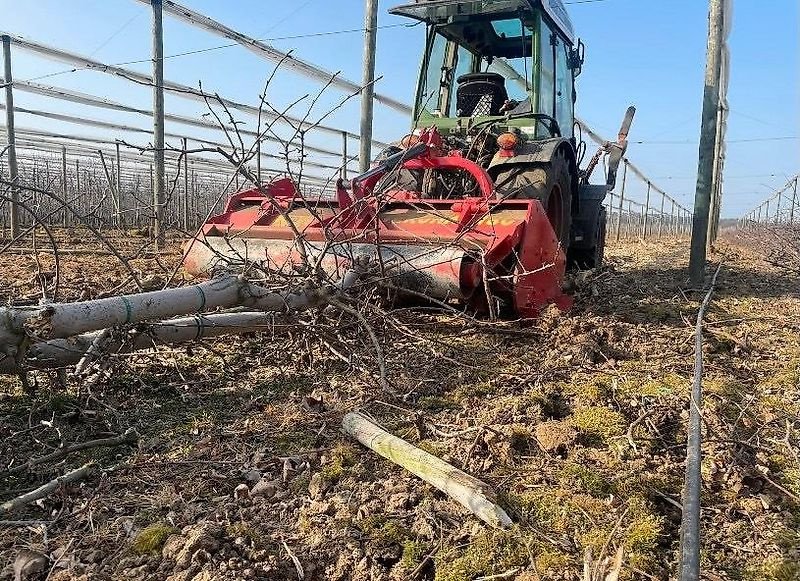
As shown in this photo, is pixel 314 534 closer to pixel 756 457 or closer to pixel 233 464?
pixel 233 464

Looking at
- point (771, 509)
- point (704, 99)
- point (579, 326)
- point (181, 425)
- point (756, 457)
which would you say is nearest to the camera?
point (771, 509)

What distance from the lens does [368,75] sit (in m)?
8.47

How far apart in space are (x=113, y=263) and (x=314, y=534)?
6.44 meters

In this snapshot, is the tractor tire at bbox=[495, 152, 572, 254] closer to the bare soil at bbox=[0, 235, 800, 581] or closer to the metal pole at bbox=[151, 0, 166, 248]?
the bare soil at bbox=[0, 235, 800, 581]

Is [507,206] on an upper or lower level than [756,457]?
upper

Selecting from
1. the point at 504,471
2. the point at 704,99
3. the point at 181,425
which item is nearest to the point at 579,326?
the point at 504,471

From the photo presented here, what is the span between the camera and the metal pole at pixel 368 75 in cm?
831

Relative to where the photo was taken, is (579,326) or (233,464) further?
(579,326)

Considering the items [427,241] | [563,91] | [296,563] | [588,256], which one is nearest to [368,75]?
[563,91]

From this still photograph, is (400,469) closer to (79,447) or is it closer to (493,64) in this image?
(79,447)

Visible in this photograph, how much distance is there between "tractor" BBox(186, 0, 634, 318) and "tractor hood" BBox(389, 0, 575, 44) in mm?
12

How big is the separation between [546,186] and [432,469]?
10.3 ft

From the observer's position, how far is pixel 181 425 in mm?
2486

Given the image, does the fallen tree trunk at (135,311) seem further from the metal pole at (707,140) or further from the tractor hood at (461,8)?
the metal pole at (707,140)
